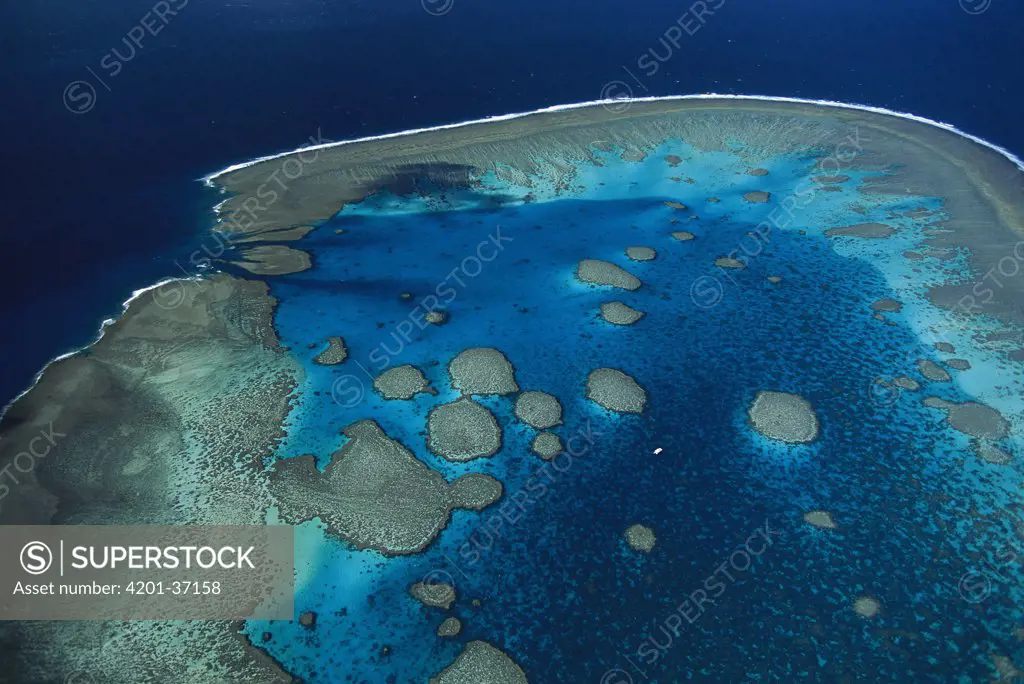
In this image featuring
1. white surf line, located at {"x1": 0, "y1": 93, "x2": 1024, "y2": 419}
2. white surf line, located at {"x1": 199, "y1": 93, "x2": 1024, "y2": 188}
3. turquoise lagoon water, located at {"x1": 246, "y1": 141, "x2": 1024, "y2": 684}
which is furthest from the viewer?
white surf line, located at {"x1": 199, "y1": 93, "x2": 1024, "y2": 188}

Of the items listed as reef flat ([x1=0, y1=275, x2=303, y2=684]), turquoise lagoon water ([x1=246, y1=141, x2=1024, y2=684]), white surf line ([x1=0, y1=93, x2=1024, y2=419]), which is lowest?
reef flat ([x1=0, y1=275, x2=303, y2=684])

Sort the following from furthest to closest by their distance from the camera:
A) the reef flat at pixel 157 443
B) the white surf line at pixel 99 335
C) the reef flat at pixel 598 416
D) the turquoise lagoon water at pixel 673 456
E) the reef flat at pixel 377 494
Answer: the white surf line at pixel 99 335
the reef flat at pixel 377 494
the reef flat at pixel 598 416
the turquoise lagoon water at pixel 673 456
the reef flat at pixel 157 443

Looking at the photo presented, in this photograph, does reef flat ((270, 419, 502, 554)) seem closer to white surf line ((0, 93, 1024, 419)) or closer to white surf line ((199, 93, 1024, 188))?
white surf line ((0, 93, 1024, 419))

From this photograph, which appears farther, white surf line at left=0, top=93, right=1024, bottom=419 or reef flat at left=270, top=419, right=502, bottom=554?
white surf line at left=0, top=93, right=1024, bottom=419

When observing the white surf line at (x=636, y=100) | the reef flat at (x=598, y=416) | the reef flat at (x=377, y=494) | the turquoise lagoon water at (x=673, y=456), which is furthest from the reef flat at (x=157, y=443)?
the white surf line at (x=636, y=100)

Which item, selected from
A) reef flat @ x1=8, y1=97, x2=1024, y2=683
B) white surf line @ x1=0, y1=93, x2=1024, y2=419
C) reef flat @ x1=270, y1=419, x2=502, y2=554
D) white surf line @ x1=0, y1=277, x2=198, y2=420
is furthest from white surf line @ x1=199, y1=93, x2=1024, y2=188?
reef flat @ x1=270, y1=419, x2=502, y2=554

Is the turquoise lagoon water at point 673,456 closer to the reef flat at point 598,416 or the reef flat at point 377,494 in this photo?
the reef flat at point 598,416

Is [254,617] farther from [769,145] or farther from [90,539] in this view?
[769,145]

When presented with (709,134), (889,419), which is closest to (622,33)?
(709,134)

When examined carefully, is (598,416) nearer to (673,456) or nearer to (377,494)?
(673,456)
